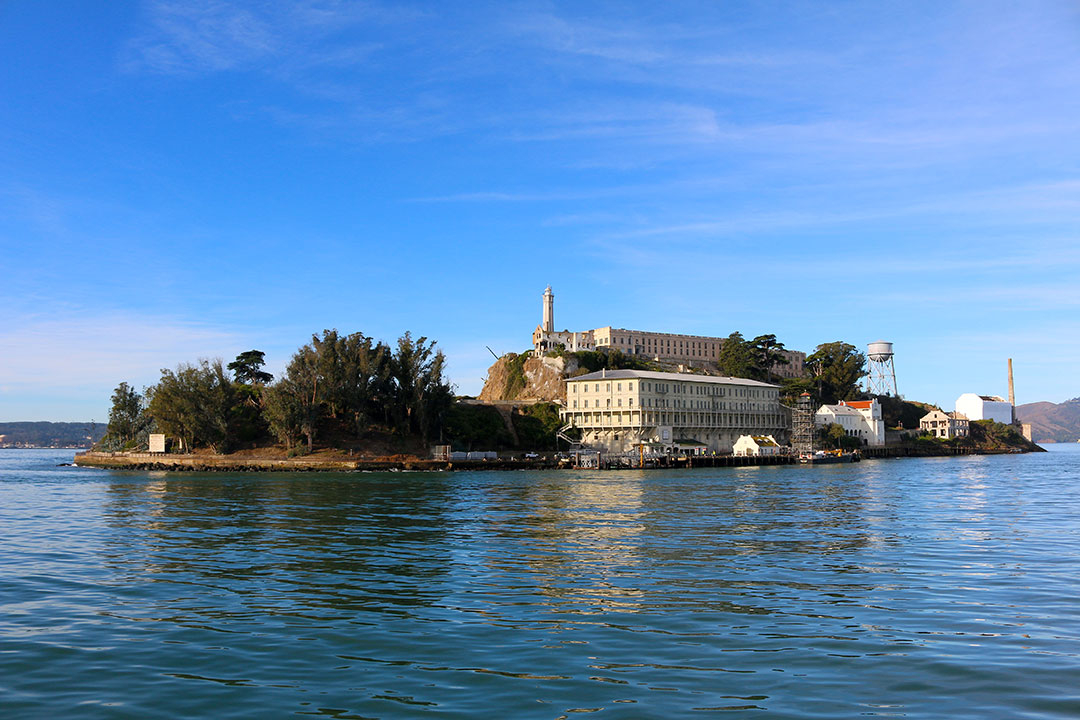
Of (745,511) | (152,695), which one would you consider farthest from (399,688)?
(745,511)

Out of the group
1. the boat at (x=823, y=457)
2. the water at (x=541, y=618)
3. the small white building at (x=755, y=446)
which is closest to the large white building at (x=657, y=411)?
the small white building at (x=755, y=446)

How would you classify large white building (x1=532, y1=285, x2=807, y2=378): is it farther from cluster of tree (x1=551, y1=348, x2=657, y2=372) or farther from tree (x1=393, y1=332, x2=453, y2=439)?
tree (x1=393, y1=332, x2=453, y2=439)

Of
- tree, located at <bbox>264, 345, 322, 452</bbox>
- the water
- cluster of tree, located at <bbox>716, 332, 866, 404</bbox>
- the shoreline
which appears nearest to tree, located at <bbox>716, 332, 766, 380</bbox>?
cluster of tree, located at <bbox>716, 332, 866, 404</bbox>

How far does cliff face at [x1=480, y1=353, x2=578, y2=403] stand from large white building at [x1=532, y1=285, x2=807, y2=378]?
7.90 metres

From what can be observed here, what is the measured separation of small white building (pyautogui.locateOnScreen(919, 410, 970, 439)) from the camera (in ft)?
540

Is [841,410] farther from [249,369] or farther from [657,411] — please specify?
[249,369]

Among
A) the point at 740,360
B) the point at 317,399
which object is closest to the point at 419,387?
the point at 317,399

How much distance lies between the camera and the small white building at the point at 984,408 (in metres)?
189

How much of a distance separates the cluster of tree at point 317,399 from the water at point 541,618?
64685mm

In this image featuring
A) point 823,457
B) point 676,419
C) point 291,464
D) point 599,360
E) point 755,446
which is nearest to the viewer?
point 291,464

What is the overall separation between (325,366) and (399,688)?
92.1m

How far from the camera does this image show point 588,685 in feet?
38.1

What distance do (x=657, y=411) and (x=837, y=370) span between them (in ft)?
227

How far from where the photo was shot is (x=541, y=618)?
15.9 metres
